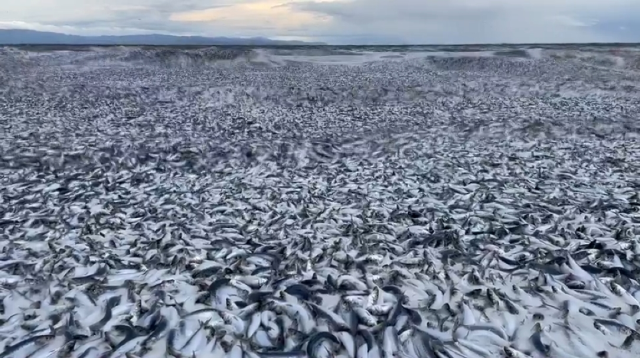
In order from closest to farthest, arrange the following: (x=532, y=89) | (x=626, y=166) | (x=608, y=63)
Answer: (x=626, y=166)
(x=532, y=89)
(x=608, y=63)

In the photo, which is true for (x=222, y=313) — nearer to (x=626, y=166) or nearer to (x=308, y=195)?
(x=308, y=195)

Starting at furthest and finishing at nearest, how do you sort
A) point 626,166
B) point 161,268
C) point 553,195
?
point 626,166 < point 553,195 < point 161,268

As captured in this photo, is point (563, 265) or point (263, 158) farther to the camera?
point (263, 158)

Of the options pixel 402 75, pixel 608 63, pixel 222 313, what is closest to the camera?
pixel 222 313

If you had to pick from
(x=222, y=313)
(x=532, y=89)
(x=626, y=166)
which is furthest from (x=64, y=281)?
(x=532, y=89)

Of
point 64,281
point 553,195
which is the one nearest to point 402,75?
point 553,195

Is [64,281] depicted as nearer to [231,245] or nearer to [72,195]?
[231,245]
